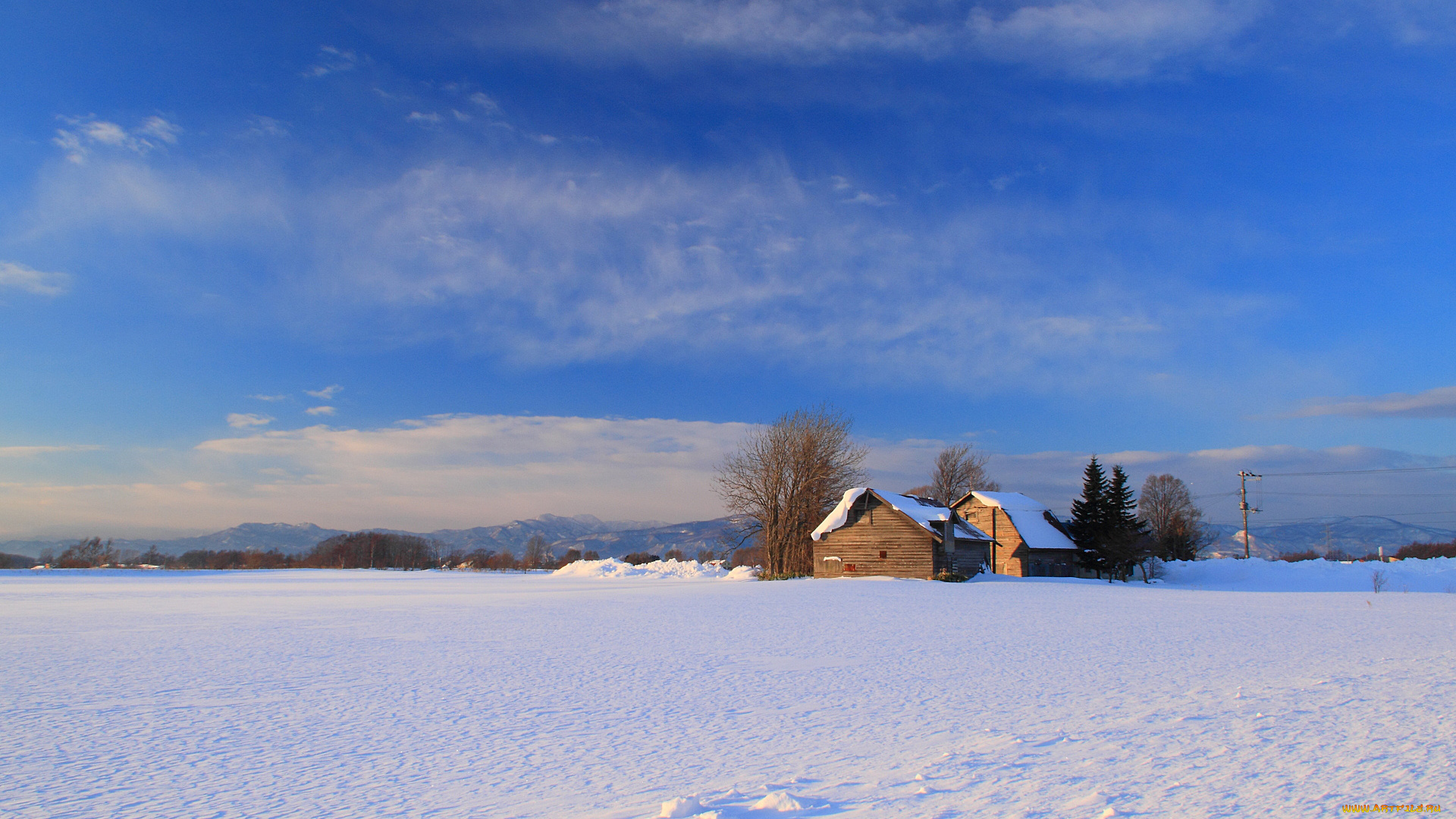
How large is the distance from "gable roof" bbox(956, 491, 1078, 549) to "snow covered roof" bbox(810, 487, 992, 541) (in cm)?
869

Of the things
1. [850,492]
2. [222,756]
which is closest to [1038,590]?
[850,492]

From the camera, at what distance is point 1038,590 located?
1138 inches

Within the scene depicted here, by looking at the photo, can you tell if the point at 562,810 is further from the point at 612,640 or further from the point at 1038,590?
the point at 1038,590

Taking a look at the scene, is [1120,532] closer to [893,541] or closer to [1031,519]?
[1031,519]

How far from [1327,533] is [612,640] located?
357 ft

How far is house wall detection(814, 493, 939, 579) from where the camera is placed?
38.2 meters

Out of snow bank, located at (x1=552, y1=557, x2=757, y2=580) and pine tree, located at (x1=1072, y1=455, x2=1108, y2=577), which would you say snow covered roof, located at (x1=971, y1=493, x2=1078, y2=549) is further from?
snow bank, located at (x1=552, y1=557, x2=757, y2=580)

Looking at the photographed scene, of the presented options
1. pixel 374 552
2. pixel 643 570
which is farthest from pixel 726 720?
pixel 374 552

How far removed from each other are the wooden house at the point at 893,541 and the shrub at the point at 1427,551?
43994mm

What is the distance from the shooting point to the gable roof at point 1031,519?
4838 cm

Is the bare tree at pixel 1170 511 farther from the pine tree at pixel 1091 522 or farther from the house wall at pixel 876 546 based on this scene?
the house wall at pixel 876 546

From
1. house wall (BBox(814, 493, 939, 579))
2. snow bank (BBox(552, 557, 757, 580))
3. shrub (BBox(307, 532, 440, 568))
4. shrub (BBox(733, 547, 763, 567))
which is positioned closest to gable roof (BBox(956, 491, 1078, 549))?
house wall (BBox(814, 493, 939, 579))

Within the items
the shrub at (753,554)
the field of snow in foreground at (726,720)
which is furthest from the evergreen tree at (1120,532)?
the field of snow in foreground at (726,720)

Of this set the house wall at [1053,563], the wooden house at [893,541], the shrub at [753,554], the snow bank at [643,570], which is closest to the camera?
the wooden house at [893,541]
